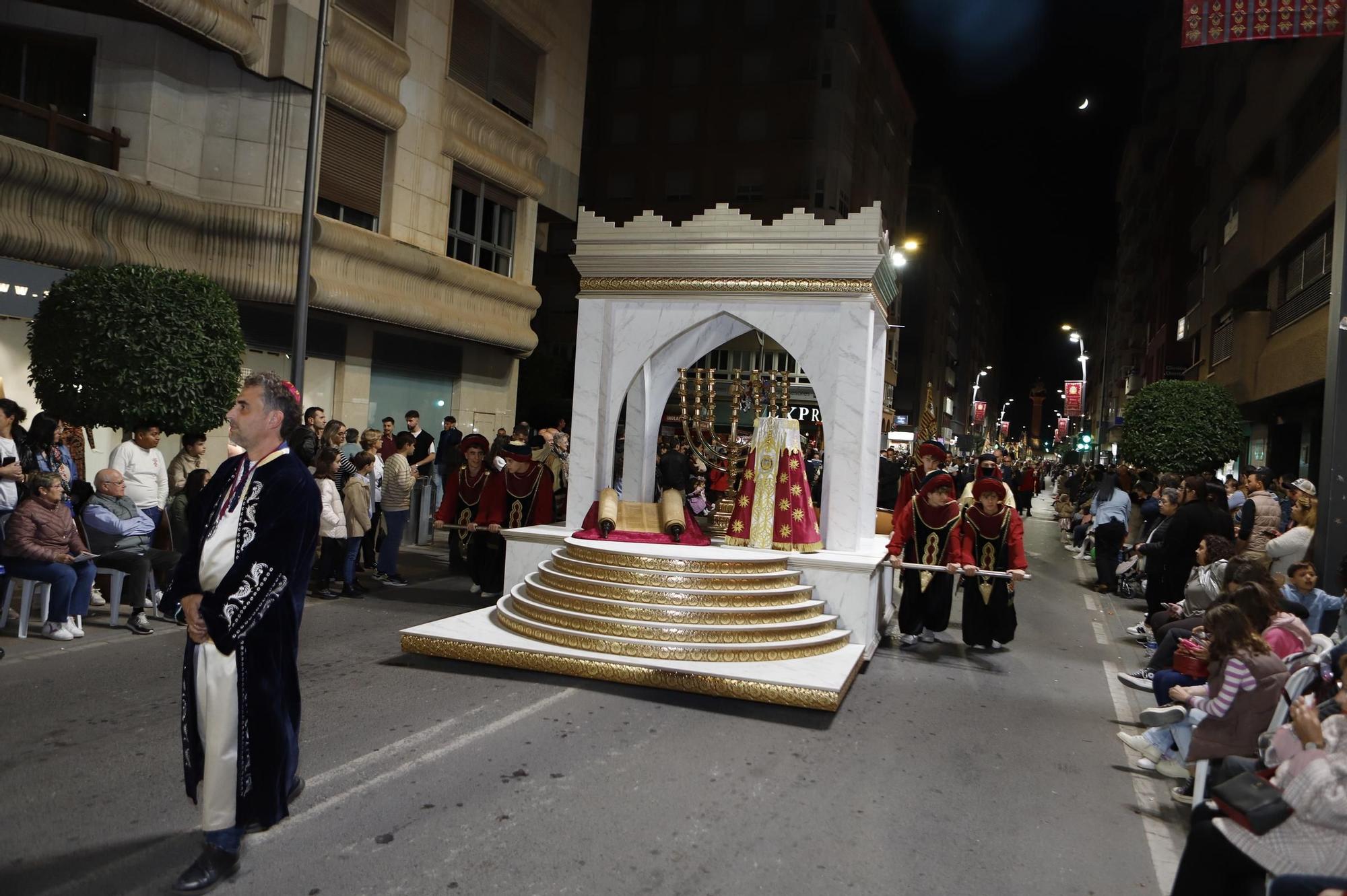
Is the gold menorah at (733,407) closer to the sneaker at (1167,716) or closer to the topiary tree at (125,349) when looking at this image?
the topiary tree at (125,349)

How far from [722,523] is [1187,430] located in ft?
43.3

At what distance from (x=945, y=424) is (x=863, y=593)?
7633 centimetres

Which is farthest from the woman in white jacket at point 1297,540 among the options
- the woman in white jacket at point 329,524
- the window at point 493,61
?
the window at point 493,61

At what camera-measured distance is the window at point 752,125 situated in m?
A: 39.8

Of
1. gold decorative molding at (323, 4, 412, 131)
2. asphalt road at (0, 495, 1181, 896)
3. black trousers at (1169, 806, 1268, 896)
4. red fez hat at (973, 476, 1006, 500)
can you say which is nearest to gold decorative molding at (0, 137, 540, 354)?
gold decorative molding at (323, 4, 412, 131)

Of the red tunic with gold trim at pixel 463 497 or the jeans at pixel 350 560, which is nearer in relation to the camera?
the jeans at pixel 350 560

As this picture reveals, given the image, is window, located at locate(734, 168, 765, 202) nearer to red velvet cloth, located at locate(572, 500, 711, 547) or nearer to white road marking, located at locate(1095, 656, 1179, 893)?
red velvet cloth, located at locate(572, 500, 711, 547)

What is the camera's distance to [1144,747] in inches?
260

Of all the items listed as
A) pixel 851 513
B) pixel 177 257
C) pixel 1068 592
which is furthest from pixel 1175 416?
pixel 177 257

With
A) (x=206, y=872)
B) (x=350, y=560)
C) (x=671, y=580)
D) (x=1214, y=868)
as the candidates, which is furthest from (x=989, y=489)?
(x=206, y=872)

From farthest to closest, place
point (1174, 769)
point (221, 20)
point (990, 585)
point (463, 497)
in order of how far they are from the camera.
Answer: point (221, 20) → point (463, 497) → point (990, 585) → point (1174, 769)

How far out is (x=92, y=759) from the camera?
17.6 feet

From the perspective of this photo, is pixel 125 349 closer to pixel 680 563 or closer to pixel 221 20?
pixel 680 563

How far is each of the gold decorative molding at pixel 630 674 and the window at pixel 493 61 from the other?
51.8 ft
